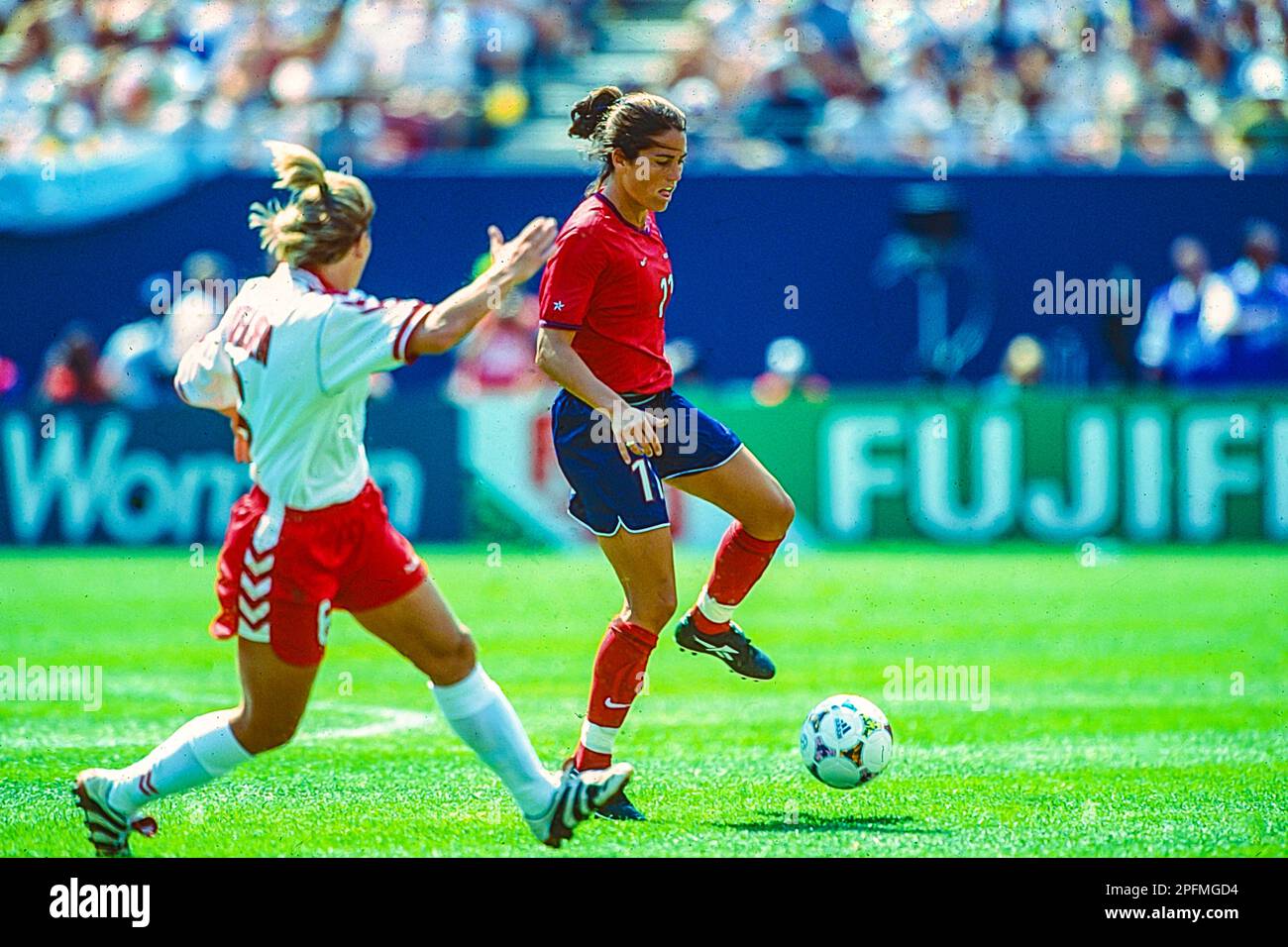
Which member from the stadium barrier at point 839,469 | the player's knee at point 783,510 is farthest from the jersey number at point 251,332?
the stadium barrier at point 839,469

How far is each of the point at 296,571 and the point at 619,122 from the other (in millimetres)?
2140

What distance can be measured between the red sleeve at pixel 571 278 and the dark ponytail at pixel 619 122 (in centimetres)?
35

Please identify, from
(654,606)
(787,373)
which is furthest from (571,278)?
(787,373)

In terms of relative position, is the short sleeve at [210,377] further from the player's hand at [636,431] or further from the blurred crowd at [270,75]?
the blurred crowd at [270,75]

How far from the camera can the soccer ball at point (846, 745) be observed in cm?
679

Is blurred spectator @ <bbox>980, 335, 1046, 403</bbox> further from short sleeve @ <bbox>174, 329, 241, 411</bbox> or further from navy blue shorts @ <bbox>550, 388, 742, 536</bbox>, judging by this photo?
short sleeve @ <bbox>174, 329, 241, 411</bbox>

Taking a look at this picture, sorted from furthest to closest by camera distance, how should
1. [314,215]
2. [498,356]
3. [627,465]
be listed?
[498,356] < [627,465] < [314,215]

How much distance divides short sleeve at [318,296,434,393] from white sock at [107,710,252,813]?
43.2 inches

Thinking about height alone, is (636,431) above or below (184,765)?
above

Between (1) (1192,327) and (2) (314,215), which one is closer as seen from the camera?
(2) (314,215)

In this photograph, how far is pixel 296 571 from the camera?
534cm

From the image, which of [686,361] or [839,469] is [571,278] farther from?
[686,361]
